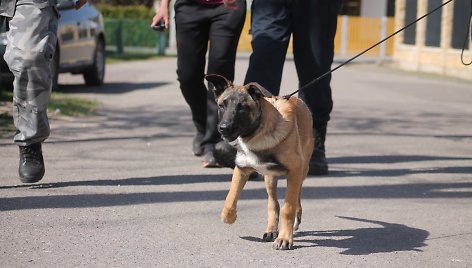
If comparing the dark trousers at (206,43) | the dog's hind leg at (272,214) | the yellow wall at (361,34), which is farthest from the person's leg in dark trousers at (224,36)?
the yellow wall at (361,34)

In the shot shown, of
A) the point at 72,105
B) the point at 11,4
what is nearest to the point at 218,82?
the point at 11,4

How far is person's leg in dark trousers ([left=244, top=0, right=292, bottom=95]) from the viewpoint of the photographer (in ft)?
21.5

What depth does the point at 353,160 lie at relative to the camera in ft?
25.9

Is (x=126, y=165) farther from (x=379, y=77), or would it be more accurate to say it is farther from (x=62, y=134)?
(x=379, y=77)

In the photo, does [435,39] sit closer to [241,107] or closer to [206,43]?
[206,43]

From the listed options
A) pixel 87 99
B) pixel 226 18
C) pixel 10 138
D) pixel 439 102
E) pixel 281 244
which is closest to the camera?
pixel 281 244

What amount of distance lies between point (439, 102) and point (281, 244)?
33.3 ft

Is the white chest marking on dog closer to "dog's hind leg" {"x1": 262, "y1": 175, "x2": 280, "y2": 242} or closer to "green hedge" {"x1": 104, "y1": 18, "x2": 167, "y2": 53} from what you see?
"dog's hind leg" {"x1": 262, "y1": 175, "x2": 280, "y2": 242}

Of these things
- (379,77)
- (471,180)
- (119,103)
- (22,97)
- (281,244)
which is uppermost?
(22,97)

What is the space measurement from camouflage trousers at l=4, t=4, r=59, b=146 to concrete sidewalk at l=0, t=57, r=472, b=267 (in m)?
0.42

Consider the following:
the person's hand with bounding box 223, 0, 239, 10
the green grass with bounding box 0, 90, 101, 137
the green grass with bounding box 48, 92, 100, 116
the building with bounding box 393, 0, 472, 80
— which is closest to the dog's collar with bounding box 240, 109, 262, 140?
the person's hand with bounding box 223, 0, 239, 10

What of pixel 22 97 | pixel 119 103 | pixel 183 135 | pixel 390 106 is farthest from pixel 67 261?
pixel 390 106

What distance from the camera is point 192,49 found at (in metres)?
7.23

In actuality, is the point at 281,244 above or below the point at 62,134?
above
